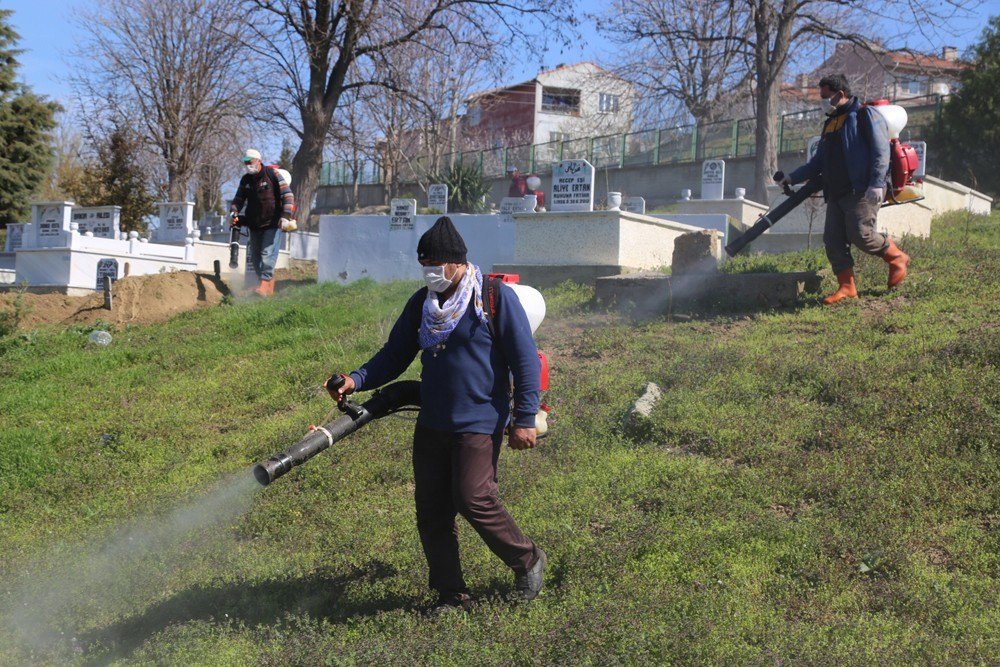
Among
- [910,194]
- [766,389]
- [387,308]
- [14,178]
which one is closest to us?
[766,389]

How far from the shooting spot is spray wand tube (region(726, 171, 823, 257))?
28.8 feet

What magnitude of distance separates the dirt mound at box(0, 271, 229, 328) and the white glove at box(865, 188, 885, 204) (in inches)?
358

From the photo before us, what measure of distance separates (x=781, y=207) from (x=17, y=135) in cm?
3117

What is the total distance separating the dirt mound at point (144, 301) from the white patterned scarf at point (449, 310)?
9.53 m

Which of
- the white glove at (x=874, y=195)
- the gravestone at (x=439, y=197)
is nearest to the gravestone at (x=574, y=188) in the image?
the white glove at (x=874, y=195)

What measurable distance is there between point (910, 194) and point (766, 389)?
3181 mm

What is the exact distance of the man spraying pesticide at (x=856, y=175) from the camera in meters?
7.97

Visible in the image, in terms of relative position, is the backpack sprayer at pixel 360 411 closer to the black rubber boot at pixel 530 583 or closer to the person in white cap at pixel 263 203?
the black rubber boot at pixel 530 583

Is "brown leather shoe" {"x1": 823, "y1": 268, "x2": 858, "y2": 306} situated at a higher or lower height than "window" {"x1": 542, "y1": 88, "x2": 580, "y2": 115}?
lower

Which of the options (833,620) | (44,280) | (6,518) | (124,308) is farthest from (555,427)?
(44,280)

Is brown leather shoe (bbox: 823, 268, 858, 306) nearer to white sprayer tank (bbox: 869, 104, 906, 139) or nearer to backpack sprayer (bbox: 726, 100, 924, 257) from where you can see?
backpack sprayer (bbox: 726, 100, 924, 257)

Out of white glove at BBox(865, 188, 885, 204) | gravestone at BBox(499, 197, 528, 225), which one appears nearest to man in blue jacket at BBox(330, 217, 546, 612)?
white glove at BBox(865, 188, 885, 204)

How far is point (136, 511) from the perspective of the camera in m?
6.05

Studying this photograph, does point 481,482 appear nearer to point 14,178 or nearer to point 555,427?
point 555,427
